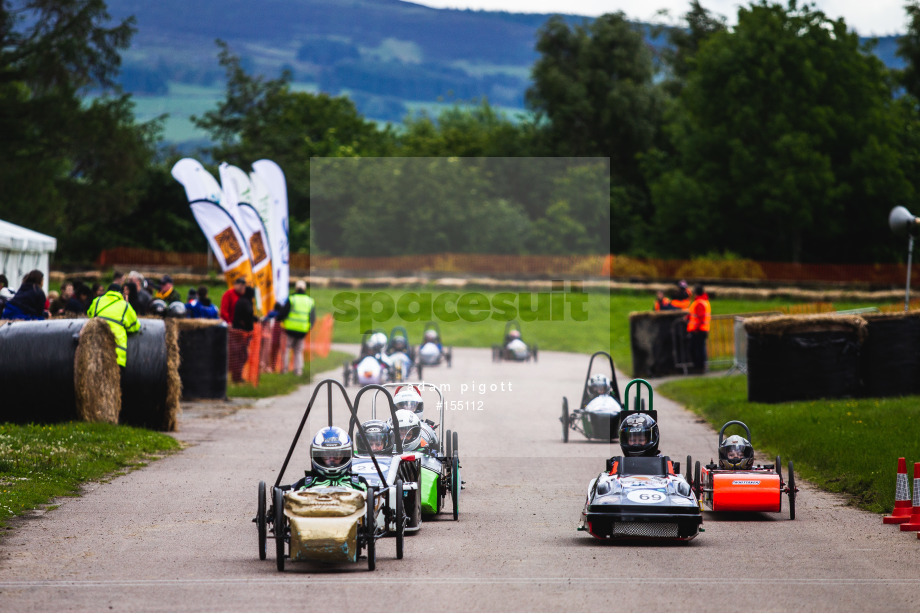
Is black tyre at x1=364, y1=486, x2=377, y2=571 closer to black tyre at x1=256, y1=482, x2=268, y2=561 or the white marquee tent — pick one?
black tyre at x1=256, y1=482, x2=268, y2=561

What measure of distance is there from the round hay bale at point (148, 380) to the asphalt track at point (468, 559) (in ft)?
8.44

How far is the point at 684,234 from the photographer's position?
2751 inches

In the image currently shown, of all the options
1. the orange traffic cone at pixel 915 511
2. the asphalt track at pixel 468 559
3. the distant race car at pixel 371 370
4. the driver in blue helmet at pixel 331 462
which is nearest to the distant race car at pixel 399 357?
the distant race car at pixel 371 370

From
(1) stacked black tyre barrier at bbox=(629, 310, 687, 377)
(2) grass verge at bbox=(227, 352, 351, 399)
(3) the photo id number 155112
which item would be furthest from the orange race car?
(1) stacked black tyre barrier at bbox=(629, 310, 687, 377)

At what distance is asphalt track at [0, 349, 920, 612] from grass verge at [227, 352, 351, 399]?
9.12m

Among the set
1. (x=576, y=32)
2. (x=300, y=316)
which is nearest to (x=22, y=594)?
(x=300, y=316)

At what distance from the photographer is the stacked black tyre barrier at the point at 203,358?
21.6m

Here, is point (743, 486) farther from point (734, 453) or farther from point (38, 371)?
point (38, 371)

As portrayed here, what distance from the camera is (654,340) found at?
28.2 m

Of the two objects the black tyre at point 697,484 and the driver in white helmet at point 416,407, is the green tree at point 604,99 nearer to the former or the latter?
the driver in white helmet at point 416,407

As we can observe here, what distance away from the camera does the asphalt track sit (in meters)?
7.67

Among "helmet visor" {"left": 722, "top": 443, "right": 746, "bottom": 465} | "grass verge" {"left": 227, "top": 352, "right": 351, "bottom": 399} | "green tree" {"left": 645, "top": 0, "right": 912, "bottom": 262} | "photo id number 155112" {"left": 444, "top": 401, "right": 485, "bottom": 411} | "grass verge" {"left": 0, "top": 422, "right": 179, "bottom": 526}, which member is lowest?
"photo id number 155112" {"left": 444, "top": 401, "right": 485, "bottom": 411}

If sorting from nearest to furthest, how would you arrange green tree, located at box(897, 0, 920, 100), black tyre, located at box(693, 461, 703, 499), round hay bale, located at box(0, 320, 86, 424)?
1. black tyre, located at box(693, 461, 703, 499)
2. round hay bale, located at box(0, 320, 86, 424)
3. green tree, located at box(897, 0, 920, 100)

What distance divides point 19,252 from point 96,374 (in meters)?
11.7
